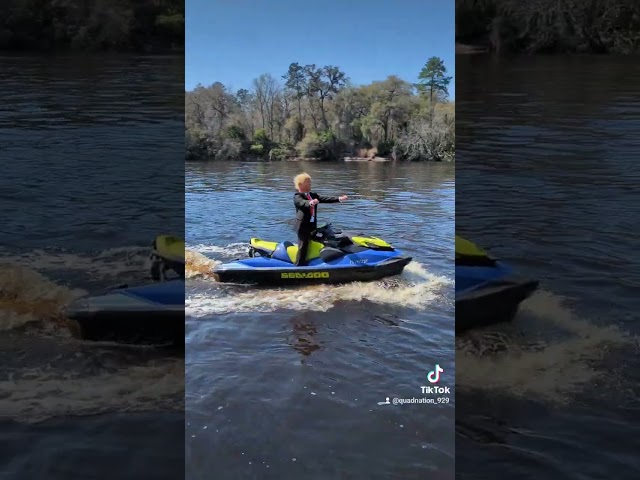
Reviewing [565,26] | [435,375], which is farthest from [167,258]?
[565,26]

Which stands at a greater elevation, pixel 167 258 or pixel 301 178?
pixel 301 178

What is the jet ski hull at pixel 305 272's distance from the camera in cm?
277

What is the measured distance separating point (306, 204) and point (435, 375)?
0.98m

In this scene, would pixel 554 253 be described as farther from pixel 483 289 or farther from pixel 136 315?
pixel 136 315

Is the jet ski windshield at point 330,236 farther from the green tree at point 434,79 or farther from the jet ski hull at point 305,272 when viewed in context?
the green tree at point 434,79

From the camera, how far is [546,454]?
2213mm

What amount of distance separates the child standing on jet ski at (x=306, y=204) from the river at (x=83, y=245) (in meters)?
0.57

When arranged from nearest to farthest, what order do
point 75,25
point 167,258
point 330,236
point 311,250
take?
point 167,258
point 330,236
point 311,250
point 75,25

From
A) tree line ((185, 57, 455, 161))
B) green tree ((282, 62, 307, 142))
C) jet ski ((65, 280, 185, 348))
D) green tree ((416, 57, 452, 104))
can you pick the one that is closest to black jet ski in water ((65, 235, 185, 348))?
jet ski ((65, 280, 185, 348))

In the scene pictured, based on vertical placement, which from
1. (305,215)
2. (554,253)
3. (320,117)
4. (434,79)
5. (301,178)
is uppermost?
(434,79)

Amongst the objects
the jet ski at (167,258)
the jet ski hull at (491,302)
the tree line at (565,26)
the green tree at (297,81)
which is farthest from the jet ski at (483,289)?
the jet ski at (167,258)

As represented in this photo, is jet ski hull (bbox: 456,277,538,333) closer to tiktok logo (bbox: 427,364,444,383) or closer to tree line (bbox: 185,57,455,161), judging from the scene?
tiktok logo (bbox: 427,364,444,383)

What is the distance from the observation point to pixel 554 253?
9.55ft

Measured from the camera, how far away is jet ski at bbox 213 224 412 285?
8.89 feet
